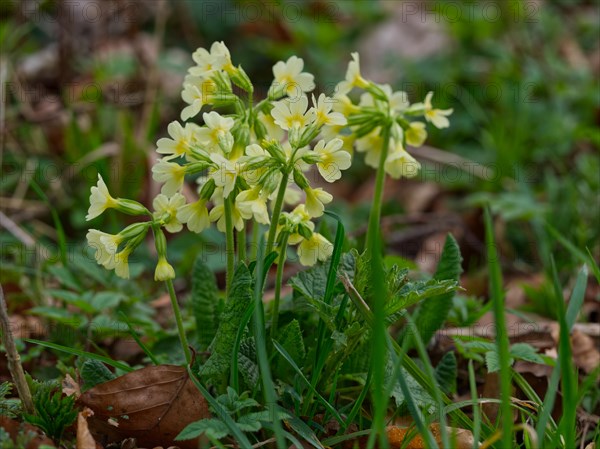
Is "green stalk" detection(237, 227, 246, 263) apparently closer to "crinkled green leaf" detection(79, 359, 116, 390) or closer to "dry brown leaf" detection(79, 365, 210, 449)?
"dry brown leaf" detection(79, 365, 210, 449)

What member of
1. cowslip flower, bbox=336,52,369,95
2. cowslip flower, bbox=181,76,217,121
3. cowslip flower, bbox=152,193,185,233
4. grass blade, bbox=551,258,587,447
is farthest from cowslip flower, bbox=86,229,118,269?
grass blade, bbox=551,258,587,447

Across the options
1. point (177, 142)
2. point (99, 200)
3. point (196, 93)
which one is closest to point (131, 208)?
point (99, 200)

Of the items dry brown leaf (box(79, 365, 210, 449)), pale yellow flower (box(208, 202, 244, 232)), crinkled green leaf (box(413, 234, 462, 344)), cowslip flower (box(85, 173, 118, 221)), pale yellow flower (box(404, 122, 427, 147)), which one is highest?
pale yellow flower (box(404, 122, 427, 147))


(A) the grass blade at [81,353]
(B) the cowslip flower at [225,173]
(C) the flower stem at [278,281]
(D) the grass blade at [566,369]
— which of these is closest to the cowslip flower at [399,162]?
(C) the flower stem at [278,281]

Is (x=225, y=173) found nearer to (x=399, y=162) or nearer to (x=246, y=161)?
(x=246, y=161)

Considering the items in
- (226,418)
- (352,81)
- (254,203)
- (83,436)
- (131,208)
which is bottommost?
(83,436)

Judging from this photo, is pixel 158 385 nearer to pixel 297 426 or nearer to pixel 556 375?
pixel 297 426

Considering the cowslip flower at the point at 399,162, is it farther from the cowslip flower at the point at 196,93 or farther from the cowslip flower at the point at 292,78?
the cowslip flower at the point at 196,93
